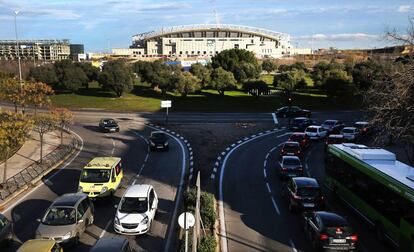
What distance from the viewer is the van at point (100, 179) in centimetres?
2308

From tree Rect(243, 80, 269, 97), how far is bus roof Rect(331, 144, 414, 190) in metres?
45.9

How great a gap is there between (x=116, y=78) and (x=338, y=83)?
3363 cm

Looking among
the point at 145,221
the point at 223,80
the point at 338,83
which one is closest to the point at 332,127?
the point at 338,83

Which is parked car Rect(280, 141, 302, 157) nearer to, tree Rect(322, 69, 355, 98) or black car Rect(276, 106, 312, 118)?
black car Rect(276, 106, 312, 118)

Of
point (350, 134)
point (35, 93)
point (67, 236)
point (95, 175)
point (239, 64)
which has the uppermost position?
point (239, 64)

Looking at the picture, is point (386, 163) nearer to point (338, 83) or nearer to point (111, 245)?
point (111, 245)

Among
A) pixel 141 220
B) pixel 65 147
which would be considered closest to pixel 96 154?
pixel 65 147

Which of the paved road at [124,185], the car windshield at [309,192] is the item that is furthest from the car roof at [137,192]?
the car windshield at [309,192]

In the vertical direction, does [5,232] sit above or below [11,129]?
below

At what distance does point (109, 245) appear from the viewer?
14.1 m

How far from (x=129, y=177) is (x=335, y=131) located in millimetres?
24771

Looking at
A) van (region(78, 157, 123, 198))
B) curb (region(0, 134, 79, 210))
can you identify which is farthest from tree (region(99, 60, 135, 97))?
van (region(78, 157, 123, 198))

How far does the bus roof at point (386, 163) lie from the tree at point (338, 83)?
44.6 meters

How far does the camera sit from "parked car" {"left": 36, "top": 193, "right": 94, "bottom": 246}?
56.9ft
